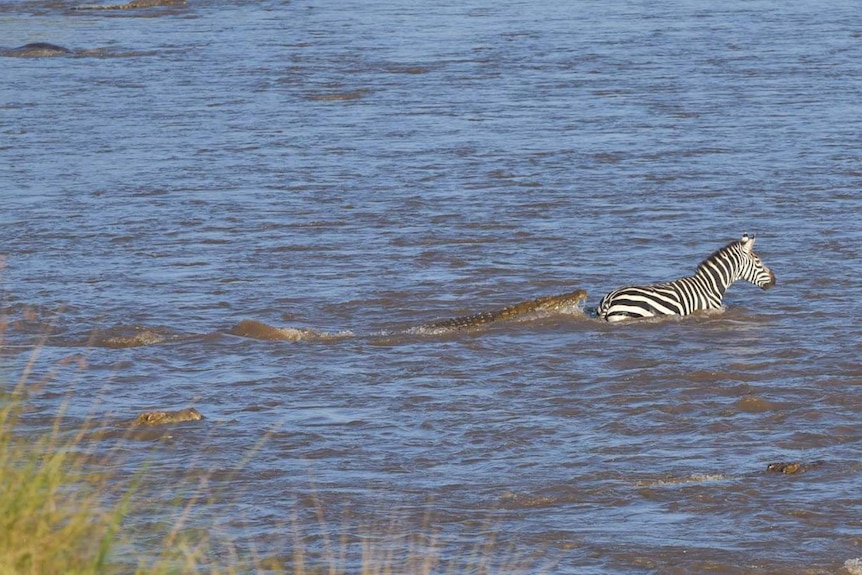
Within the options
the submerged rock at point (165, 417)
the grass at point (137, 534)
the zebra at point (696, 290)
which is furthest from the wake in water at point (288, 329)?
the submerged rock at point (165, 417)

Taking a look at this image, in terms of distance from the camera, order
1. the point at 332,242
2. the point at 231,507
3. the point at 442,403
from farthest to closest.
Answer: the point at 332,242
the point at 442,403
the point at 231,507

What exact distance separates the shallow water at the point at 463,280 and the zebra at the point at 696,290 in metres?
0.19

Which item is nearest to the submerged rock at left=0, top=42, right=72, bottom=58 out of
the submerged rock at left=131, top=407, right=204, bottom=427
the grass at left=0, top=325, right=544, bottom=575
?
the grass at left=0, top=325, right=544, bottom=575

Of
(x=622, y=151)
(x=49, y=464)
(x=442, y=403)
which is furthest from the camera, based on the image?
(x=622, y=151)

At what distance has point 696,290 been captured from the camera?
503 inches

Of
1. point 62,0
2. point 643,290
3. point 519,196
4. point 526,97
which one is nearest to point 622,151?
point 519,196

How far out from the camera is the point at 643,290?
40.9 ft

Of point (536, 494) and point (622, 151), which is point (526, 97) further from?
point (536, 494)

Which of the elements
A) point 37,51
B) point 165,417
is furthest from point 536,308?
point 37,51

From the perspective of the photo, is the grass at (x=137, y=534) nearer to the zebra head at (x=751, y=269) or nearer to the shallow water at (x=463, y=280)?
the shallow water at (x=463, y=280)

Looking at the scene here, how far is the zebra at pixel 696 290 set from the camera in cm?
1239

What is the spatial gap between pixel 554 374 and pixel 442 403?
3.28 feet

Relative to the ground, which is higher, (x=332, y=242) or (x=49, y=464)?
(x=49, y=464)

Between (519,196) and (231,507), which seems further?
(519,196)
